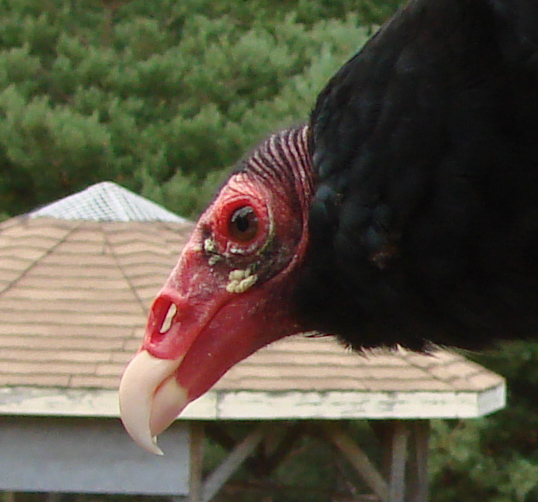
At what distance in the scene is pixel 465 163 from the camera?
1259mm

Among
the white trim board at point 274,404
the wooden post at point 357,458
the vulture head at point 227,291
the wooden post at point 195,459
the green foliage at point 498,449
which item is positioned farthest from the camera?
the green foliage at point 498,449

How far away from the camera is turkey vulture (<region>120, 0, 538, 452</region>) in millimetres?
1266

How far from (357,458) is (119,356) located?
53.9 inches

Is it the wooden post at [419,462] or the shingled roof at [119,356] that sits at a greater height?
the shingled roof at [119,356]

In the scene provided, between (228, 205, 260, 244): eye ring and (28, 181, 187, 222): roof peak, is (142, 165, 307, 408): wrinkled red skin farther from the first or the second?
(28, 181, 187, 222): roof peak

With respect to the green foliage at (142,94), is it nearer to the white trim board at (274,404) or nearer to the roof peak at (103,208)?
the roof peak at (103,208)

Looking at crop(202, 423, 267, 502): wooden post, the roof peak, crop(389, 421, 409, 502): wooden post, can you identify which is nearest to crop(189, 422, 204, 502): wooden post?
crop(202, 423, 267, 502): wooden post

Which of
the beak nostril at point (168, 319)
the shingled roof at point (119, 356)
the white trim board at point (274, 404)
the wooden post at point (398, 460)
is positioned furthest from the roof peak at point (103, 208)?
the beak nostril at point (168, 319)

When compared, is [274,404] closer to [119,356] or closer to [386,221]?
[119,356]

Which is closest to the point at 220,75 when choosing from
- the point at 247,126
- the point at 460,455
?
the point at 247,126

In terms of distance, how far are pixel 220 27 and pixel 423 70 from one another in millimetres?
7028

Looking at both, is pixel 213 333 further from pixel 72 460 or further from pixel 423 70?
pixel 72 460

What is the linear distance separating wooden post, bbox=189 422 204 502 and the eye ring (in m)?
2.57

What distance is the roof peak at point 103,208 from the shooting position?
480 centimetres
